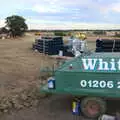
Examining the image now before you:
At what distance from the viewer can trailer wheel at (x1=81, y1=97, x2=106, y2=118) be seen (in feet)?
26.3

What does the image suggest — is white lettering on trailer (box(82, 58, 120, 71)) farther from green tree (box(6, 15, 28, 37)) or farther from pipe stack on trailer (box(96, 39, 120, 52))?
green tree (box(6, 15, 28, 37))

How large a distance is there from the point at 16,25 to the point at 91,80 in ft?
144

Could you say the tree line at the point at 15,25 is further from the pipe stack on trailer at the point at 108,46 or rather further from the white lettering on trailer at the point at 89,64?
the white lettering on trailer at the point at 89,64

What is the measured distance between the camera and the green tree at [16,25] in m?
50.9

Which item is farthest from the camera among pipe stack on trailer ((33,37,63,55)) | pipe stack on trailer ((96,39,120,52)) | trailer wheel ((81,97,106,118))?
pipe stack on trailer ((33,37,63,55))

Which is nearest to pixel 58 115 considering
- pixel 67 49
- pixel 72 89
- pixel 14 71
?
pixel 72 89

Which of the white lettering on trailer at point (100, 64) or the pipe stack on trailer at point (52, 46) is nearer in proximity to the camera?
the white lettering on trailer at point (100, 64)

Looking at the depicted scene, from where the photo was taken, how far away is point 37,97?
32.7ft

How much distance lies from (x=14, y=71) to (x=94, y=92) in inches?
292

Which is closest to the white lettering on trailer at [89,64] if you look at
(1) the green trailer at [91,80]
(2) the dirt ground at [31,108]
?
(1) the green trailer at [91,80]

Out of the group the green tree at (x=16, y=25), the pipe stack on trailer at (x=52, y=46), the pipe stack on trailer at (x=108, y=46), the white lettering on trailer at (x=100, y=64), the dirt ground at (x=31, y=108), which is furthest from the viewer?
the green tree at (x=16, y=25)

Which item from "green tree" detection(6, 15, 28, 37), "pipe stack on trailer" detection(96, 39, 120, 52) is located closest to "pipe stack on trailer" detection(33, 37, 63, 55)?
"pipe stack on trailer" detection(96, 39, 120, 52)

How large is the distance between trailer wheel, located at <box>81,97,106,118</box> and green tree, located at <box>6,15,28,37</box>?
43694mm

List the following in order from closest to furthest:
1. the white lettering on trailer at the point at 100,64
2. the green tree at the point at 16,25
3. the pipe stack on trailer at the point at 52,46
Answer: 1. the white lettering on trailer at the point at 100,64
2. the pipe stack on trailer at the point at 52,46
3. the green tree at the point at 16,25
